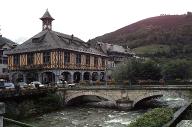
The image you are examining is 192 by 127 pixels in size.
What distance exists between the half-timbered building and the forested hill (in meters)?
67.4

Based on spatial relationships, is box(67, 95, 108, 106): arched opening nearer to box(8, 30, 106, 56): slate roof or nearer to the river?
the river

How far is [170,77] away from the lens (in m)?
71.9

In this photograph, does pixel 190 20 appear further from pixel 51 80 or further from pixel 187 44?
pixel 51 80

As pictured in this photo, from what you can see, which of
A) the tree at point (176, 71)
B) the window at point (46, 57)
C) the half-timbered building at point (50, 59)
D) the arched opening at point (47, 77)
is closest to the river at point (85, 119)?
the half-timbered building at point (50, 59)

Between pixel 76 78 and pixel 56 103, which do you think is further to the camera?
pixel 76 78

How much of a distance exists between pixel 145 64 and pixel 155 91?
51.5ft

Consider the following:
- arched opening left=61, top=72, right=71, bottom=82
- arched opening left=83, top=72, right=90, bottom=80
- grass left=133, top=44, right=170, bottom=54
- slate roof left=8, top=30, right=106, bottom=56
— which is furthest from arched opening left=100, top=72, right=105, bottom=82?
grass left=133, top=44, right=170, bottom=54

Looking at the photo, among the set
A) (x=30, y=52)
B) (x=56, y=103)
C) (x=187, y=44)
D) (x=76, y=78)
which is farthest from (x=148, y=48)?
(x=56, y=103)

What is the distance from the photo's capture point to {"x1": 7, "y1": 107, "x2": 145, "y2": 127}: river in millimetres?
30109

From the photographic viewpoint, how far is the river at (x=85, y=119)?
30109 mm

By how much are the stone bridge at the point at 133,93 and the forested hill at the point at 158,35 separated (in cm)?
8141

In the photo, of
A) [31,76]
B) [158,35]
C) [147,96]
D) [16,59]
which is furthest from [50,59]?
[158,35]

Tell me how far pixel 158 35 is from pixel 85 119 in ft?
391

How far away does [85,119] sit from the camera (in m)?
33.0
